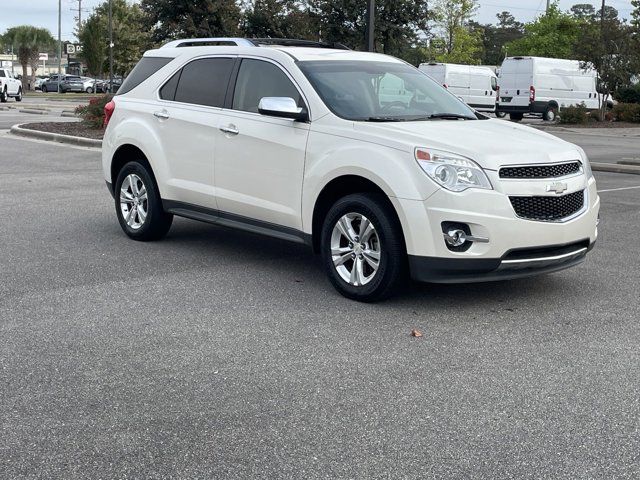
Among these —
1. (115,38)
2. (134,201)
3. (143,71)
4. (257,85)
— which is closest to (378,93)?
(257,85)

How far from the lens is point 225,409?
4.41 metres

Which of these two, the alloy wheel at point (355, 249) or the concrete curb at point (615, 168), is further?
the concrete curb at point (615, 168)

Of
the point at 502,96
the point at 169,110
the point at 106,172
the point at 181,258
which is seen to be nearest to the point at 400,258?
the point at 181,258

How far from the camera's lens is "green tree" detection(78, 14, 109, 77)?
73.0m

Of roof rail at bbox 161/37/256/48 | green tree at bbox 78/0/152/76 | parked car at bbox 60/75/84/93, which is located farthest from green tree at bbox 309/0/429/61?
parked car at bbox 60/75/84/93

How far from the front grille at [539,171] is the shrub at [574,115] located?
1078 inches

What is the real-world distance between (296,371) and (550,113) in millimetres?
33342

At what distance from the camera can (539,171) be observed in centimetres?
632

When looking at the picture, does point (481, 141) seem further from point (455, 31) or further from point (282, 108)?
point (455, 31)

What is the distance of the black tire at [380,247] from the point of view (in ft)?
20.5

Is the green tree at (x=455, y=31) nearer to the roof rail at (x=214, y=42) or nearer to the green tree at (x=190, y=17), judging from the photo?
the green tree at (x=190, y=17)

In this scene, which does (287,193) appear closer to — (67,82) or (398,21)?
(398,21)

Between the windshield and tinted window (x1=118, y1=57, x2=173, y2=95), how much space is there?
1906 millimetres

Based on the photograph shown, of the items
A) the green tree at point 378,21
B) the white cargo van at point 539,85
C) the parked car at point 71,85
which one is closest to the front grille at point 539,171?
the green tree at point 378,21
